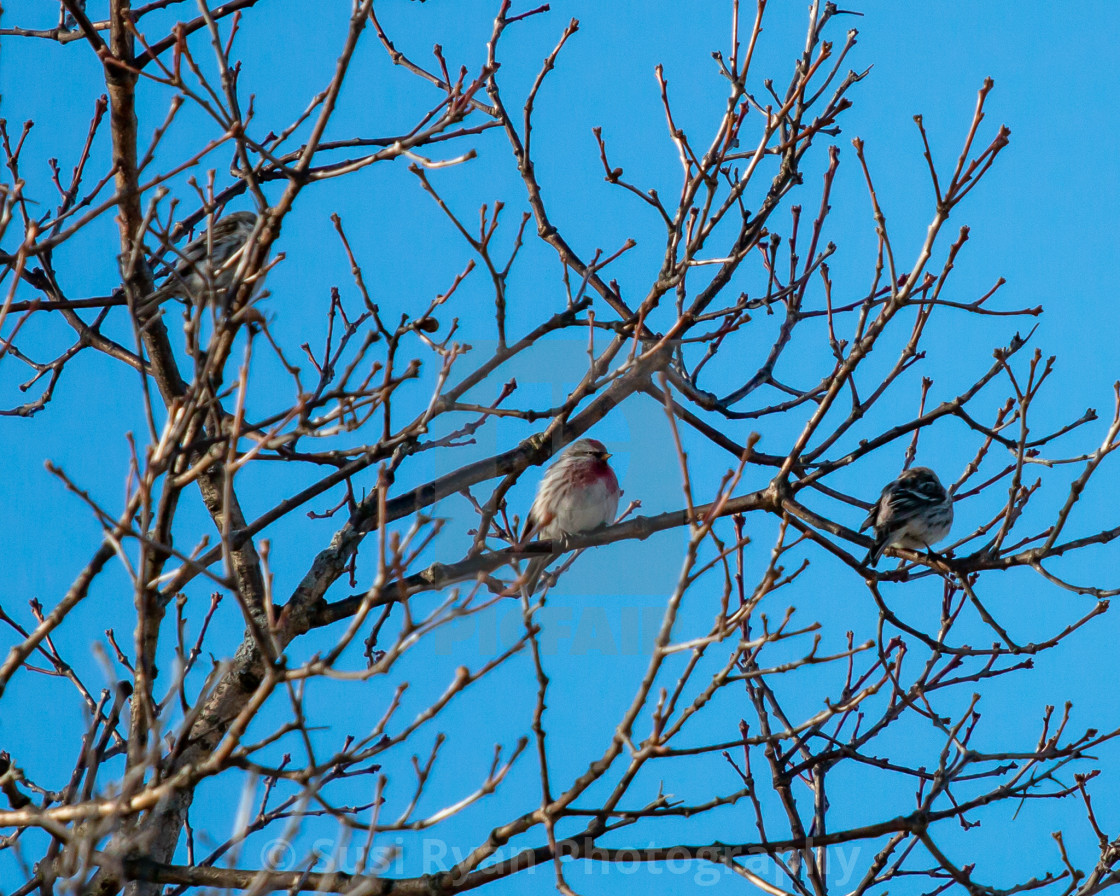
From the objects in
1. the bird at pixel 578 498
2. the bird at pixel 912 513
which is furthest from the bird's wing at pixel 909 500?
Result: the bird at pixel 578 498

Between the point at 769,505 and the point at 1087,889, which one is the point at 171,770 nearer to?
the point at 769,505

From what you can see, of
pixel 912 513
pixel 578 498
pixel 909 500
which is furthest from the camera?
pixel 578 498

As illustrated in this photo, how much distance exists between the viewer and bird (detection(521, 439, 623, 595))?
7.49m

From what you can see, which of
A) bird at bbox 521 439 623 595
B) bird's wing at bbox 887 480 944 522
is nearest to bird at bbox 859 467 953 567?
bird's wing at bbox 887 480 944 522

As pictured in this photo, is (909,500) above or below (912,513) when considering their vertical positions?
above

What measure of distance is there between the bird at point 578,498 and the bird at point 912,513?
1.59m

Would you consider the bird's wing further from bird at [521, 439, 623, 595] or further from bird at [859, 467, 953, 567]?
bird at [521, 439, 623, 595]

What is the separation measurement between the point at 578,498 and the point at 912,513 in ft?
6.63

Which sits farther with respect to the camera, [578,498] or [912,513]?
[578,498]

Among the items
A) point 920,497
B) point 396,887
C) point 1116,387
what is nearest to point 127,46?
point 396,887

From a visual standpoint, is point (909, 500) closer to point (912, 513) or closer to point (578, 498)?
point (912, 513)

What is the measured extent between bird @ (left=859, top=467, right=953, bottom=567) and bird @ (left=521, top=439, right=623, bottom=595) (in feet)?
5.23

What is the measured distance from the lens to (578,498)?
24.6 ft

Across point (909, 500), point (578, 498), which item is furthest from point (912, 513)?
point (578, 498)
